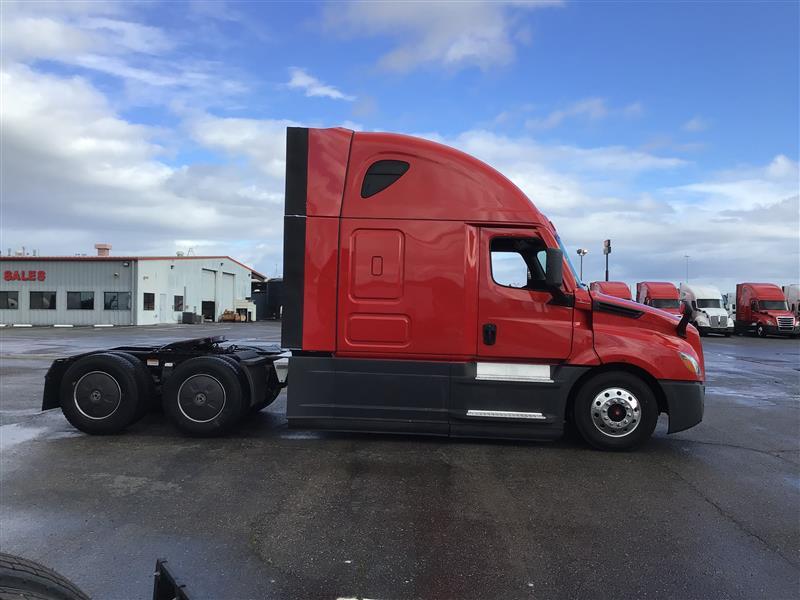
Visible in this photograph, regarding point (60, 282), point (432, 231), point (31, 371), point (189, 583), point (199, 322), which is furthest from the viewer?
point (199, 322)

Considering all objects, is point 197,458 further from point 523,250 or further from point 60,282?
point 60,282

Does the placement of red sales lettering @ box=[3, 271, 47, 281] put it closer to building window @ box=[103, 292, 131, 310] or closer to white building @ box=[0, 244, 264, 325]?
white building @ box=[0, 244, 264, 325]

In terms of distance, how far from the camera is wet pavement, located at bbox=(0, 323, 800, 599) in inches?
133

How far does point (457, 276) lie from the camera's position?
604 cm

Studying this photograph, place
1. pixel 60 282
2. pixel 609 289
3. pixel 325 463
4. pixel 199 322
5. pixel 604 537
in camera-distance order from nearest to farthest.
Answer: pixel 604 537 → pixel 325 463 → pixel 609 289 → pixel 60 282 → pixel 199 322

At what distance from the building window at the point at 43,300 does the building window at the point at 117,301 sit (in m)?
4.01

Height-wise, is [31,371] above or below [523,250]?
below

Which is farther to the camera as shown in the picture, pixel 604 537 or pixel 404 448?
pixel 404 448

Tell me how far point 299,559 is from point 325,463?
211 centimetres

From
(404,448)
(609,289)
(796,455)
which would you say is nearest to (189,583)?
(404,448)

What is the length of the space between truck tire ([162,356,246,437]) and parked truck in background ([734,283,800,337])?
35.3m

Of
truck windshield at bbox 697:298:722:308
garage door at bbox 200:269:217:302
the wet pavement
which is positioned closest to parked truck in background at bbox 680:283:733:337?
truck windshield at bbox 697:298:722:308

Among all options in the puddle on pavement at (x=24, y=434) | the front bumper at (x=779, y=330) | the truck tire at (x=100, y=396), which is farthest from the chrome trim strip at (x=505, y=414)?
the front bumper at (x=779, y=330)

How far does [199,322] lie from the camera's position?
45406 millimetres
